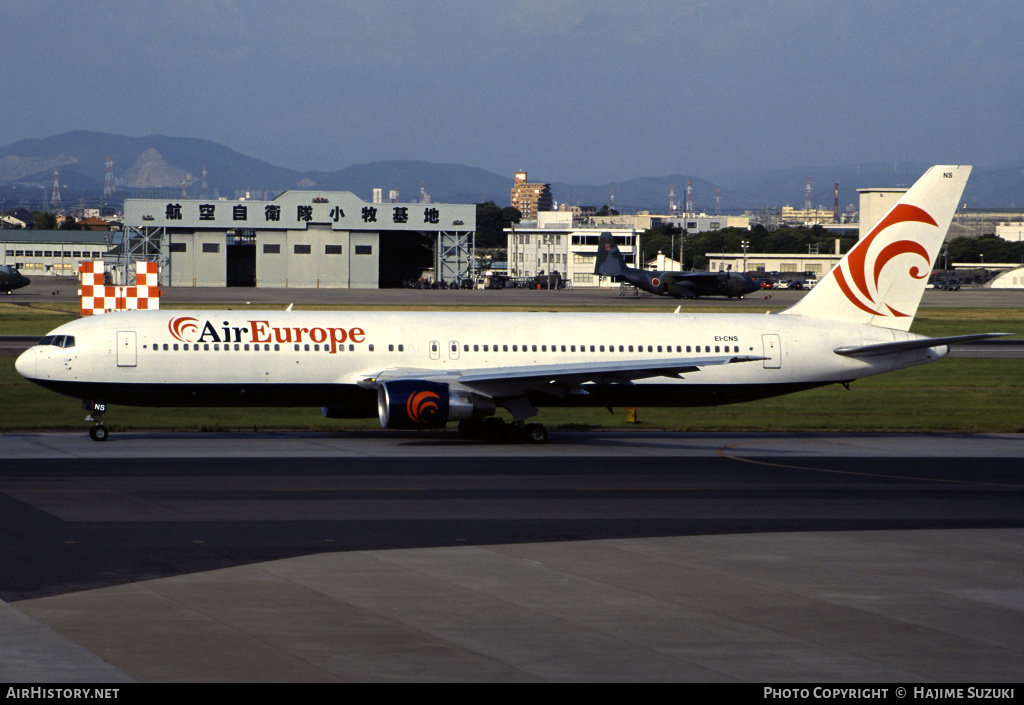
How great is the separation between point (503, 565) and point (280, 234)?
148 metres

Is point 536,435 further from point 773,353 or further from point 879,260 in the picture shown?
point 879,260

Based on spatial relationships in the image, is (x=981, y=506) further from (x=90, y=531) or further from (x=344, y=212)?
(x=344, y=212)

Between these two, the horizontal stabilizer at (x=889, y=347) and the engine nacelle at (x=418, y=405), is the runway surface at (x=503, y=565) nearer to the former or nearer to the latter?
the engine nacelle at (x=418, y=405)

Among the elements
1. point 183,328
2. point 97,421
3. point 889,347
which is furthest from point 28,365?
point 889,347

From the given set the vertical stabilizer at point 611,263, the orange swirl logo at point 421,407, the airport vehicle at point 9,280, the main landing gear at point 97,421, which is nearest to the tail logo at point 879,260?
the orange swirl logo at point 421,407

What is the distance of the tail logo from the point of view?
39.3 m

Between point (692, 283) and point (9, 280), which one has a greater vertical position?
point (692, 283)

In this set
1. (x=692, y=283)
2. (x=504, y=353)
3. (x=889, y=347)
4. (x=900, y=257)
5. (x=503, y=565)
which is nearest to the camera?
(x=503, y=565)

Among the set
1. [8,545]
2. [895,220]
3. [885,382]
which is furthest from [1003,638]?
[885,382]

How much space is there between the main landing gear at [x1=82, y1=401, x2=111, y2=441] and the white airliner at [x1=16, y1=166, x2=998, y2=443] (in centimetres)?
6

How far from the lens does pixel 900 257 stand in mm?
39375

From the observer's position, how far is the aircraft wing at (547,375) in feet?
111

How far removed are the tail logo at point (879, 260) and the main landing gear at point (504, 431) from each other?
1203 cm
